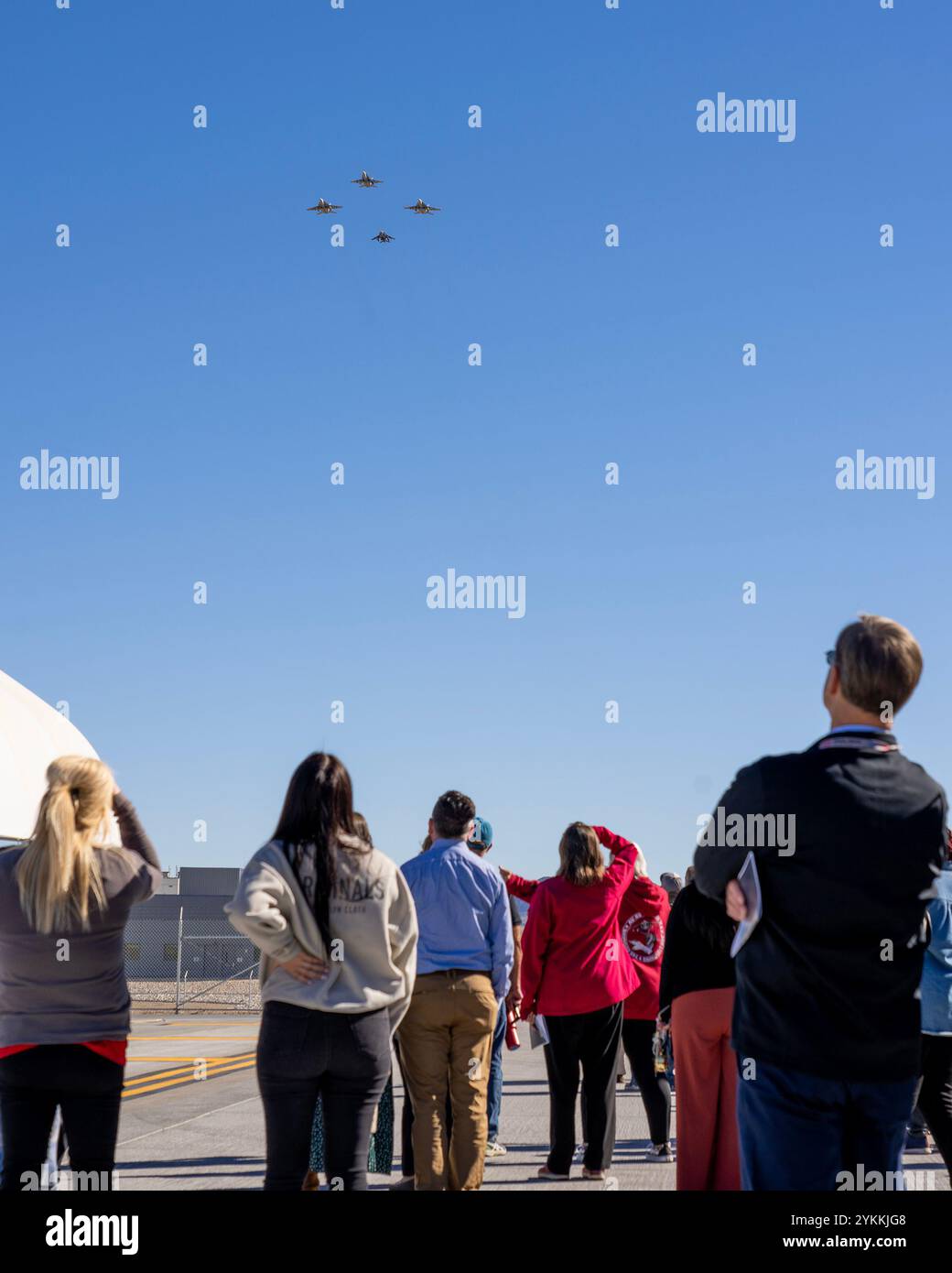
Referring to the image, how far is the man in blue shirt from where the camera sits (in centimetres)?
671

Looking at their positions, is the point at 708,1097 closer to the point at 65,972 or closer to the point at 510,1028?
the point at 65,972

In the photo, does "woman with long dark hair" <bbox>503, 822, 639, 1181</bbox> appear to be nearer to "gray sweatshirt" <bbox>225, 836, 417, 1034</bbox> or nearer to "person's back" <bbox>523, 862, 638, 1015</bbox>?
"person's back" <bbox>523, 862, 638, 1015</bbox>

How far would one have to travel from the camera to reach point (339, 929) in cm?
512

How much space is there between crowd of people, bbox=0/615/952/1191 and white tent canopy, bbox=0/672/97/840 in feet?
133

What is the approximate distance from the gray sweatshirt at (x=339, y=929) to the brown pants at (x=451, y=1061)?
1.50 metres

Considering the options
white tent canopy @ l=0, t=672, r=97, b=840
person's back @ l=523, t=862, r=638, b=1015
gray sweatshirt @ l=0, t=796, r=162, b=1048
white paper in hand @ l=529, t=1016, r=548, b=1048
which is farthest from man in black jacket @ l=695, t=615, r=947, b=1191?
white tent canopy @ l=0, t=672, r=97, b=840

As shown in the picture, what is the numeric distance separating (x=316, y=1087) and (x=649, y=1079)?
4.01m

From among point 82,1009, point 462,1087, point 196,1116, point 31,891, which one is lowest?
point 196,1116

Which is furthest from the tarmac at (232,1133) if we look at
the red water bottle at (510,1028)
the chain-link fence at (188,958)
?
the chain-link fence at (188,958)

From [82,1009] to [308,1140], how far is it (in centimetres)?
95

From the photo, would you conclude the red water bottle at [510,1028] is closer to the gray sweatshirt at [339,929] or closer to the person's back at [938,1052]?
the person's back at [938,1052]
